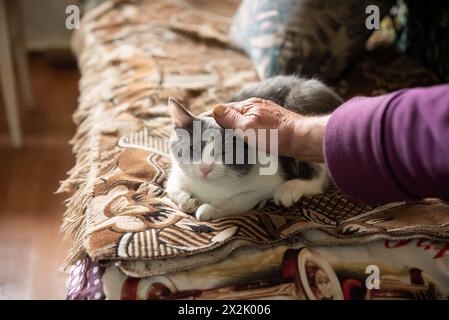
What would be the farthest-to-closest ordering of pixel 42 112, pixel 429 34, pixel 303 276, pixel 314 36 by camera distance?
pixel 42 112 < pixel 429 34 < pixel 314 36 < pixel 303 276

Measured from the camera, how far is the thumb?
101cm

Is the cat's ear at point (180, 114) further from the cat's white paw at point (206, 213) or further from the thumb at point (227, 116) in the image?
the cat's white paw at point (206, 213)

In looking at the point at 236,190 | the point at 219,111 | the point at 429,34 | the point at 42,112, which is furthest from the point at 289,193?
the point at 42,112

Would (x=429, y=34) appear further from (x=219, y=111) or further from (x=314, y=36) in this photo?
(x=219, y=111)

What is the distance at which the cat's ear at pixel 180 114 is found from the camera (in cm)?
105

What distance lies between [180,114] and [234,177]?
156 mm

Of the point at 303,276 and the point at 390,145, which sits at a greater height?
the point at 390,145

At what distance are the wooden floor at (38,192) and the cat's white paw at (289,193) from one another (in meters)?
0.66

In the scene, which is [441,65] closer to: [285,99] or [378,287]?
[285,99]

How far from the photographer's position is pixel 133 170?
1152 millimetres

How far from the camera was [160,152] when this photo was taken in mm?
1239

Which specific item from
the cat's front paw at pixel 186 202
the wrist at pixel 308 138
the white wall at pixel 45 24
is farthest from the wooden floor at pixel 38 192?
the wrist at pixel 308 138
